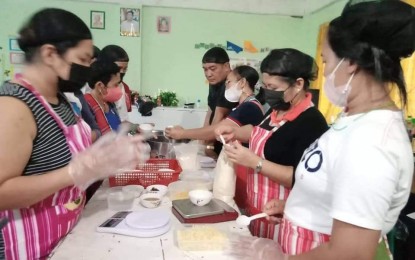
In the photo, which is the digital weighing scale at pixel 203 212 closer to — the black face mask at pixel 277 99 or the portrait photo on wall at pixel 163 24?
the black face mask at pixel 277 99

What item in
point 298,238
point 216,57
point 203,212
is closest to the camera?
point 298,238

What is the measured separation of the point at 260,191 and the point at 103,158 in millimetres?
825

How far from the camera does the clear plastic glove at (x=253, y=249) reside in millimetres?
1003

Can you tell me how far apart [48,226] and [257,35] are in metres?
4.87

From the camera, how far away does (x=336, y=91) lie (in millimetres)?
862

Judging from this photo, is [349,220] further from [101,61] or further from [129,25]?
[129,25]

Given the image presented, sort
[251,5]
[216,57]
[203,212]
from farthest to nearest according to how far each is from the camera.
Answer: [251,5]
[216,57]
[203,212]

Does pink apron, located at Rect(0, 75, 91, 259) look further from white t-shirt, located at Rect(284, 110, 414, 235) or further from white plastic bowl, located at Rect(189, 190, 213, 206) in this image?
white t-shirt, located at Rect(284, 110, 414, 235)

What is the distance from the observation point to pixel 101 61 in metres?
2.10

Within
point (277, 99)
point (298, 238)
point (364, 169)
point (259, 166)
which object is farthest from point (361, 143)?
point (277, 99)

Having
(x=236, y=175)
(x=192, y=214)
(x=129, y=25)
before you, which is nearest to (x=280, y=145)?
(x=236, y=175)

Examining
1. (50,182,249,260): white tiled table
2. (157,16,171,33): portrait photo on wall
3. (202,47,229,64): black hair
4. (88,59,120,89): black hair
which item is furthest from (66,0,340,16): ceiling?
(50,182,249,260): white tiled table

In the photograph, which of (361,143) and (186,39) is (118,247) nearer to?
(361,143)

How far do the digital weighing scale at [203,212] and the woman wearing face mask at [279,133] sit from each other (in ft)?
0.60
